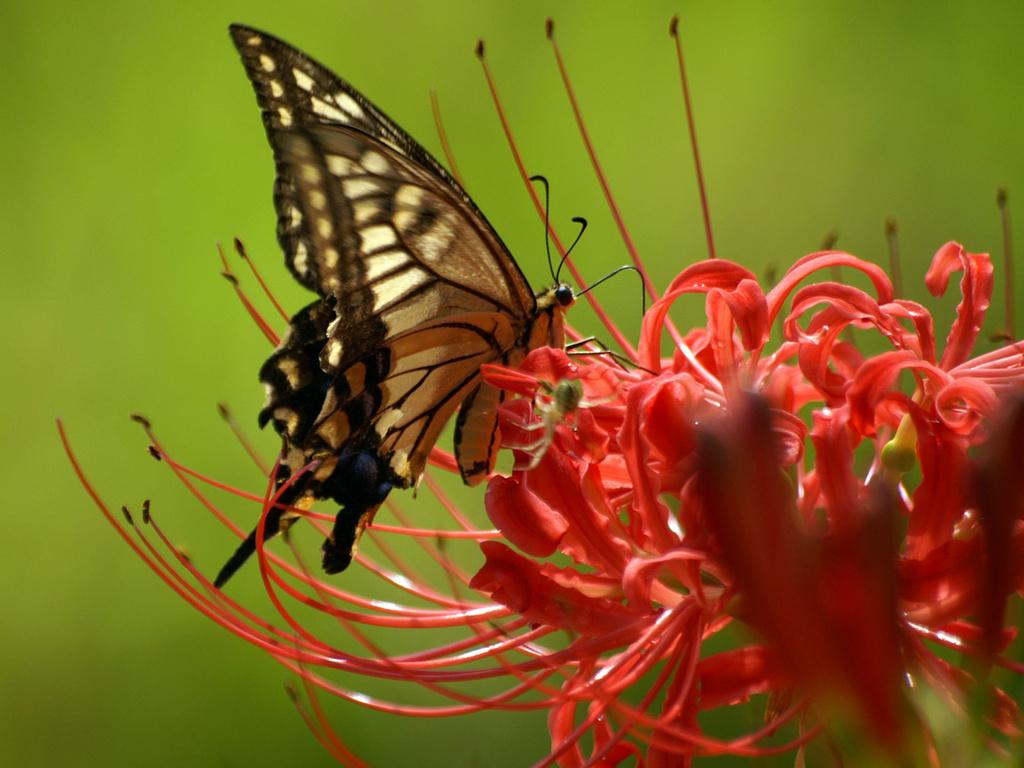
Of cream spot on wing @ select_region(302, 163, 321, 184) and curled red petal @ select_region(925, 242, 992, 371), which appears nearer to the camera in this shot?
curled red petal @ select_region(925, 242, 992, 371)

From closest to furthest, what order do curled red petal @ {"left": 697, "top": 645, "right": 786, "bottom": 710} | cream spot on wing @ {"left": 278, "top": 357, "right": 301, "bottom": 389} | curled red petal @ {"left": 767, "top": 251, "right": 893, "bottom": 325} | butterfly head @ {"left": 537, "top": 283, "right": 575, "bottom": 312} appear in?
curled red petal @ {"left": 697, "top": 645, "right": 786, "bottom": 710}, curled red petal @ {"left": 767, "top": 251, "right": 893, "bottom": 325}, butterfly head @ {"left": 537, "top": 283, "right": 575, "bottom": 312}, cream spot on wing @ {"left": 278, "top": 357, "right": 301, "bottom": 389}

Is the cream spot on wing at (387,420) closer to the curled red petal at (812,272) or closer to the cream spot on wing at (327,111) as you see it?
the cream spot on wing at (327,111)

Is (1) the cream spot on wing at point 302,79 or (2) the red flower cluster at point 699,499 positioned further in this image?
(1) the cream spot on wing at point 302,79

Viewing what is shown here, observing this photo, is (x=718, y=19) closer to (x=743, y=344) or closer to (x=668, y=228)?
(x=668, y=228)

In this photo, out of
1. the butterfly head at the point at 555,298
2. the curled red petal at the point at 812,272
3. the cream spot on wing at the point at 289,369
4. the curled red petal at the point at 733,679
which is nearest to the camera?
the curled red petal at the point at 733,679

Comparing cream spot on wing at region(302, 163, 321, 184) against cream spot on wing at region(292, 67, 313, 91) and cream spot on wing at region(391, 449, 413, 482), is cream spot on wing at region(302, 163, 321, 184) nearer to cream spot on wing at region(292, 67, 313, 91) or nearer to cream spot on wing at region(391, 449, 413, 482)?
cream spot on wing at region(292, 67, 313, 91)

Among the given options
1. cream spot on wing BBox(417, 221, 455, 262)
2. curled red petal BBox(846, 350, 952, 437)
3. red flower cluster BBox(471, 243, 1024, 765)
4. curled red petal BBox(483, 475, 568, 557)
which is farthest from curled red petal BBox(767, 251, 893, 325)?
cream spot on wing BBox(417, 221, 455, 262)

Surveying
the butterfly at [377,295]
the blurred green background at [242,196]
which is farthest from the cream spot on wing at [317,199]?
the blurred green background at [242,196]
